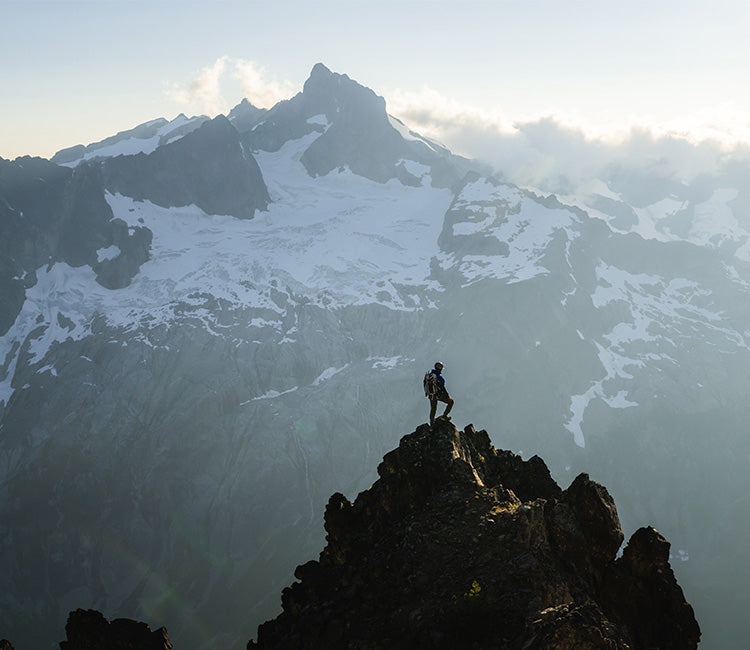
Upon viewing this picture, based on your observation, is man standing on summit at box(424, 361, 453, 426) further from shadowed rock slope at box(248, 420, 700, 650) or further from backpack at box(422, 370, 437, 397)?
shadowed rock slope at box(248, 420, 700, 650)

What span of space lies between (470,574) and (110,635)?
62.4 feet

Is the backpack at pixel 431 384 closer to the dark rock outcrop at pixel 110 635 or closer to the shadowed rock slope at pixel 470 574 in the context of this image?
the shadowed rock slope at pixel 470 574

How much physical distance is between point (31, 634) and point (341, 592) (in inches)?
8650

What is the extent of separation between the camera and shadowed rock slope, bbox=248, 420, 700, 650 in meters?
19.8


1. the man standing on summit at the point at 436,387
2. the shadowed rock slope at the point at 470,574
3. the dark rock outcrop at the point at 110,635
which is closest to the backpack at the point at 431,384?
the man standing on summit at the point at 436,387

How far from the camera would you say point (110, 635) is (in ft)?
100

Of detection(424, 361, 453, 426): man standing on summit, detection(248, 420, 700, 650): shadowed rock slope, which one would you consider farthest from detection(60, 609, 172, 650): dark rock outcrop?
detection(424, 361, 453, 426): man standing on summit

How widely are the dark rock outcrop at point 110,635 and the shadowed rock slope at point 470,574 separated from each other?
625cm

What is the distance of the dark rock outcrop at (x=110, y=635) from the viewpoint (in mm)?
30016

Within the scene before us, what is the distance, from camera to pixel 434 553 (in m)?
24.0

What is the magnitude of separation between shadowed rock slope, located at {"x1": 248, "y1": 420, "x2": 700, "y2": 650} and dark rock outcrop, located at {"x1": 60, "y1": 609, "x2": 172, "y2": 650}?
625 centimetres

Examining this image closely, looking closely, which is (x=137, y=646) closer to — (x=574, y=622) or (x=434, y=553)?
(x=434, y=553)

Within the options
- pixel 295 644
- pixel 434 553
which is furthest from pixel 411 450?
pixel 295 644

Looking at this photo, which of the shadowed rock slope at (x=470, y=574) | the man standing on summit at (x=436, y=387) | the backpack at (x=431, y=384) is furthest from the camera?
the backpack at (x=431, y=384)
